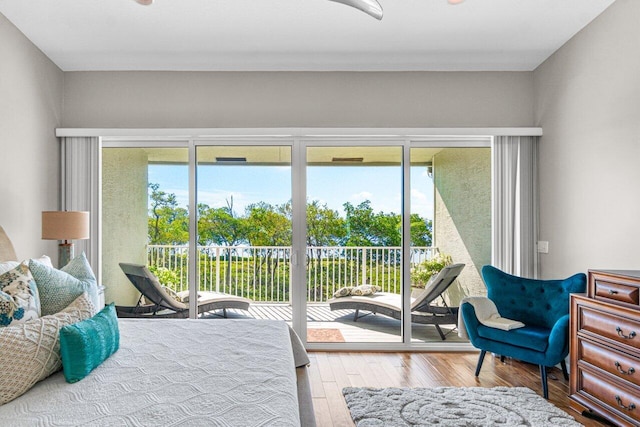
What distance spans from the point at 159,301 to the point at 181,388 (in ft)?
8.83

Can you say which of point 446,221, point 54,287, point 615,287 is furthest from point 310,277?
point 615,287

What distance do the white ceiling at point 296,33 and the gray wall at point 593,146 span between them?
0.22 metres

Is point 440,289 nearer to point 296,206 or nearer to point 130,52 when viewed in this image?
point 296,206

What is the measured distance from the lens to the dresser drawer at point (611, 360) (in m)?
2.25

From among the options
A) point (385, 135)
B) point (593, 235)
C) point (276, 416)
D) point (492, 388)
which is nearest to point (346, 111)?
point (385, 135)

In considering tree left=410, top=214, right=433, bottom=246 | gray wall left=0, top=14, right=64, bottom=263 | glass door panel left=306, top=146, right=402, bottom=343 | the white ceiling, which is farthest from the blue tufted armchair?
gray wall left=0, top=14, right=64, bottom=263

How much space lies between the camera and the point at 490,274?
358 centimetres

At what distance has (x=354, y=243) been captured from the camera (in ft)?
13.3

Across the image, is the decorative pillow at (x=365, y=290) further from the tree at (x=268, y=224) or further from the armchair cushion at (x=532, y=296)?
the armchair cushion at (x=532, y=296)

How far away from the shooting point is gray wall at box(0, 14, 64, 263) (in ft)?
10.1

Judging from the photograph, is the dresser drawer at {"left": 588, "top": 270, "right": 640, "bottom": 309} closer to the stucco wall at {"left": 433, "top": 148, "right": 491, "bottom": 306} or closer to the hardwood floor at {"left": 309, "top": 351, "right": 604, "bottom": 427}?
the hardwood floor at {"left": 309, "top": 351, "right": 604, "bottom": 427}

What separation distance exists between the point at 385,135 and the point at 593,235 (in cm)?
197

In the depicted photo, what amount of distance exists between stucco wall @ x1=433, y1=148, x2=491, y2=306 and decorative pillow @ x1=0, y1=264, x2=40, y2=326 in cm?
337

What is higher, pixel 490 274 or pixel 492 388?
pixel 490 274
